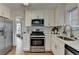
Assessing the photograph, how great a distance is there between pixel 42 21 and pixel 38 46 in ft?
3.89

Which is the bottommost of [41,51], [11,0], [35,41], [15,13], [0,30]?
[41,51]

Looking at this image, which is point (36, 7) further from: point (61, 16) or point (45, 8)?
point (61, 16)

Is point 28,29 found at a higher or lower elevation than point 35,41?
higher

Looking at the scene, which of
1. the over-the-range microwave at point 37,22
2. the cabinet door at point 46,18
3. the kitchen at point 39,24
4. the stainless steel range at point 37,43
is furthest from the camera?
the cabinet door at point 46,18

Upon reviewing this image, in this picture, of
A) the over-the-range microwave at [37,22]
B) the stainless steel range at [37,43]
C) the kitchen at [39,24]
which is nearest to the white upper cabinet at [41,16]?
the kitchen at [39,24]

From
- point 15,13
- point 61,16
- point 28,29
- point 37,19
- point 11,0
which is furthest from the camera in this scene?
point 15,13

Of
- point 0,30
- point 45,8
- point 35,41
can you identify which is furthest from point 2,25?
point 45,8

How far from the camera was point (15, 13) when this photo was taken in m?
6.72

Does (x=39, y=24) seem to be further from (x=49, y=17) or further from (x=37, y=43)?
(x=37, y=43)

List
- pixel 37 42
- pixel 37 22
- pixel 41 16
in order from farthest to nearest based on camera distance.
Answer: pixel 41 16 → pixel 37 22 → pixel 37 42

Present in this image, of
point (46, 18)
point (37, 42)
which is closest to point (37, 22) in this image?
point (46, 18)

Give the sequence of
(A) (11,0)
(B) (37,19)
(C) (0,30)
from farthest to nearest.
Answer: (B) (37,19) → (C) (0,30) → (A) (11,0)

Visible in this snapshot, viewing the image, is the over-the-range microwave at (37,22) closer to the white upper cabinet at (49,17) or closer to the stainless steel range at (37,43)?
the white upper cabinet at (49,17)

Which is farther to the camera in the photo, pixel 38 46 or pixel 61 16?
pixel 38 46
